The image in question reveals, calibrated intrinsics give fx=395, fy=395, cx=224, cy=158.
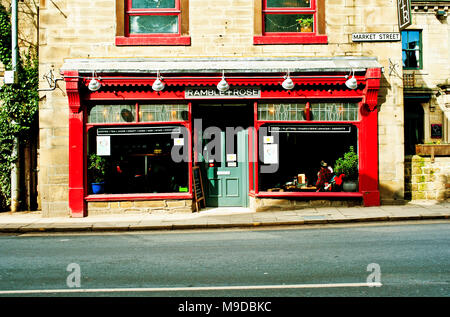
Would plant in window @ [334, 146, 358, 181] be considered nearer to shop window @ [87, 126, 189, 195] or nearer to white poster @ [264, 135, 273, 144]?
white poster @ [264, 135, 273, 144]

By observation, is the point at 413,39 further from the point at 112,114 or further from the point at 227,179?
the point at 112,114

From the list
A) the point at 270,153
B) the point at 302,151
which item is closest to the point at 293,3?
the point at 302,151

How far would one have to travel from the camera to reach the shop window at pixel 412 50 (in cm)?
2156

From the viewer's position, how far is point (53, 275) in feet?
19.4

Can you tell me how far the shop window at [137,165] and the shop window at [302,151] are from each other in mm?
2715

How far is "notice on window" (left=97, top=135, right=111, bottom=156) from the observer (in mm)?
12164

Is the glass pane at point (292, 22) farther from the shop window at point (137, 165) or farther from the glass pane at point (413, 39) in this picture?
the glass pane at point (413, 39)

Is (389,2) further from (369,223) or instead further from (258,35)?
(369,223)

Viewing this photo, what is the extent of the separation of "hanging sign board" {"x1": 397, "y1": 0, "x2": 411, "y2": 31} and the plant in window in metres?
4.02

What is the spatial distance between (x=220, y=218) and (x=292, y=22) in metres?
6.66

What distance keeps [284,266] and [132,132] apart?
7508 millimetres

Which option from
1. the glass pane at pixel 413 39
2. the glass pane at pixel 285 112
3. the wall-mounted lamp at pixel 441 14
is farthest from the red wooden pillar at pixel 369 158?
the wall-mounted lamp at pixel 441 14

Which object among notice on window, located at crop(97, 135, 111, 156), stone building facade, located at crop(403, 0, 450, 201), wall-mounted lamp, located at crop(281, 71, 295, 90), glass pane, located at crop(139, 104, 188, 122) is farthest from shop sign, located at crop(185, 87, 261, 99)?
→ stone building facade, located at crop(403, 0, 450, 201)
